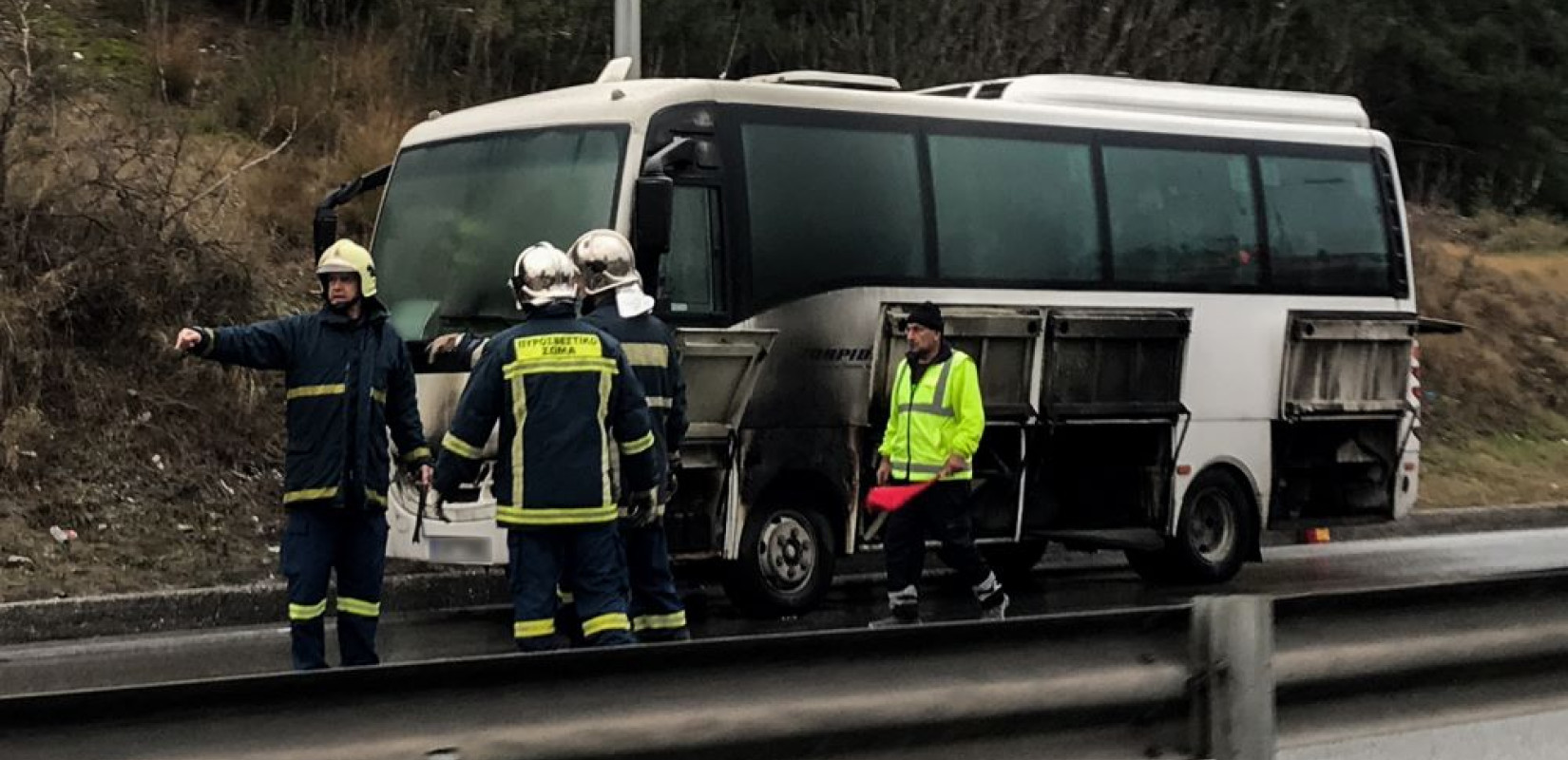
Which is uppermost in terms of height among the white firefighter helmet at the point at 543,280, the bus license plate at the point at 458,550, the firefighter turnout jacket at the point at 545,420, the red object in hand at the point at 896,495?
the white firefighter helmet at the point at 543,280

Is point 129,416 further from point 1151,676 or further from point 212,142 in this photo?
point 1151,676

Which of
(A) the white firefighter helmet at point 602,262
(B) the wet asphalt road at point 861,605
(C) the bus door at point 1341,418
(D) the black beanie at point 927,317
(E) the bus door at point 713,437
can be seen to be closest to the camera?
(A) the white firefighter helmet at point 602,262

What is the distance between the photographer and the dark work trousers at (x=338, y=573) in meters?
8.70

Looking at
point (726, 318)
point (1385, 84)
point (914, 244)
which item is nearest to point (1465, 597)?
point (726, 318)

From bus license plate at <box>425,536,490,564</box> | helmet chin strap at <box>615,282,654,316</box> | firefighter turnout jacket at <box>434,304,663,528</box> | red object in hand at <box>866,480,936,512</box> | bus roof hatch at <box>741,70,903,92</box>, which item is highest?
bus roof hatch at <box>741,70,903,92</box>

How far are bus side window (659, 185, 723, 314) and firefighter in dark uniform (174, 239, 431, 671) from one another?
10.9 ft

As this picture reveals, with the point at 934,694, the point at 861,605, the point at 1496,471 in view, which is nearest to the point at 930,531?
the point at 861,605

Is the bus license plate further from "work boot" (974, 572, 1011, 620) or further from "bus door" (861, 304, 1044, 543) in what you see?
"work boot" (974, 572, 1011, 620)

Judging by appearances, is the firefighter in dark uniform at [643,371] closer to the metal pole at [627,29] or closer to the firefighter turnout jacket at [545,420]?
the firefighter turnout jacket at [545,420]

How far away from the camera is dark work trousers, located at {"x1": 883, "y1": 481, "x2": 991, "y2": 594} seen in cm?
1191

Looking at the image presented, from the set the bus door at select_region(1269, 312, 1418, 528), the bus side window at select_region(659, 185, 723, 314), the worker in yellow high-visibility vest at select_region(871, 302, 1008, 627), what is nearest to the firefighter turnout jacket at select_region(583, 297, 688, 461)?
the worker in yellow high-visibility vest at select_region(871, 302, 1008, 627)

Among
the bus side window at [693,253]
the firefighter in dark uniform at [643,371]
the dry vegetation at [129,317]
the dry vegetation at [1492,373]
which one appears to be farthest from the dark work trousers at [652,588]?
the dry vegetation at [1492,373]

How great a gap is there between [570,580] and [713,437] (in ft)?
12.2

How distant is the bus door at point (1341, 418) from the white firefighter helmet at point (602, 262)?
23.4 feet
